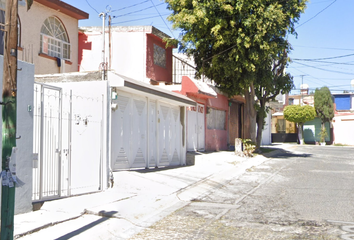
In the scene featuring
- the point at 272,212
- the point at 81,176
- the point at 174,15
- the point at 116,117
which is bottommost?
the point at 272,212

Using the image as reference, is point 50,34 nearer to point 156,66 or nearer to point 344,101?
point 156,66

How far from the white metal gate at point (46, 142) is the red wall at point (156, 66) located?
11708 millimetres

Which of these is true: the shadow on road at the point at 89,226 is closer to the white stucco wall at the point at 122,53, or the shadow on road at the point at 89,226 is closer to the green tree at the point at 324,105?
the white stucco wall at the point at 122,53

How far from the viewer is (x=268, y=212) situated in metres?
8.21

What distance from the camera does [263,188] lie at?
37.8 ft

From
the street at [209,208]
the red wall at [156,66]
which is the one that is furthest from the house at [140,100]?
the street at [209,208]

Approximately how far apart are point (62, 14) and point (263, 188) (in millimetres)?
11851

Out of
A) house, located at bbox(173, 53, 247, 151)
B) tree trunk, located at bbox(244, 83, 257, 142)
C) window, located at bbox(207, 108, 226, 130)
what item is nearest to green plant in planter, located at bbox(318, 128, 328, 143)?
house, located at bbox(173, 53, 247, 151)

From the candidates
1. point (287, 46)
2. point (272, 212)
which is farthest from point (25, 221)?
point (287, 46)

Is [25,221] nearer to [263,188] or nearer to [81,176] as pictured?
[81,176]

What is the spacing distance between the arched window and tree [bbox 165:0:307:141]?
5.38 m

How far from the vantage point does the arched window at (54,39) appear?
55.7 ft

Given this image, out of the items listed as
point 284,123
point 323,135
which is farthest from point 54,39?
point 284,123

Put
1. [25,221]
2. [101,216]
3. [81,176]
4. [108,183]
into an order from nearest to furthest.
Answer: [25,221] < [101,216] < [81,176] < [108,183]
